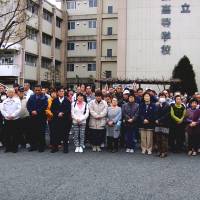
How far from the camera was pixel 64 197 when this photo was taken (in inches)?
275

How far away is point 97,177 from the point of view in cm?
869

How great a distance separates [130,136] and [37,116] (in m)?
2.85

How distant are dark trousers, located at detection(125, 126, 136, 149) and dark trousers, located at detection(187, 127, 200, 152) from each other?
1661mm

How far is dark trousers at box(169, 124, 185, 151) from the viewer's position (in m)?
13.0

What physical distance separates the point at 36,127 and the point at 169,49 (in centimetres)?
2765

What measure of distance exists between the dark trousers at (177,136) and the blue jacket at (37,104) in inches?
154

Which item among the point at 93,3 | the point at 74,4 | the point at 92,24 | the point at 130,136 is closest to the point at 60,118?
the point at 130,136

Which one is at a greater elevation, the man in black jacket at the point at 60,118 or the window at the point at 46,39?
the window at the point at 46,39

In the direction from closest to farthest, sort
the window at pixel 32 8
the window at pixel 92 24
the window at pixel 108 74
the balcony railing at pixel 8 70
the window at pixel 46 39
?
the window at pixel 32 8 < the balcony railing at pixel 8 70 < the window at pixel 46 39 < the window at pixel 108 74 < the window at pixel 92 24

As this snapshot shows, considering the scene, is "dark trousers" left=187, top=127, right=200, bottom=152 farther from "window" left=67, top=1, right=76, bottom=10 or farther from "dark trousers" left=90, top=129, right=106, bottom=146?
"window" left=67, top=1, right=76, bottom=10

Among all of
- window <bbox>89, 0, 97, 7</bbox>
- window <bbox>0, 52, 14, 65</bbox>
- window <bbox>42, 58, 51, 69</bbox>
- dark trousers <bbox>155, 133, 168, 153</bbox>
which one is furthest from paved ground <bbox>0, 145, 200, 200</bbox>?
window <bbox>89, 0, 97, 7</bbox>

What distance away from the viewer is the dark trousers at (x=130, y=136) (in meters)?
12.8

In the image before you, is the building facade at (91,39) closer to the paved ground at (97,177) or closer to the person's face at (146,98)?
the person's face at (146,98)

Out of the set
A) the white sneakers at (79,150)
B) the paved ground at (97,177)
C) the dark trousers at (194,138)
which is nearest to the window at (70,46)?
the white sneakers at (79,150)
